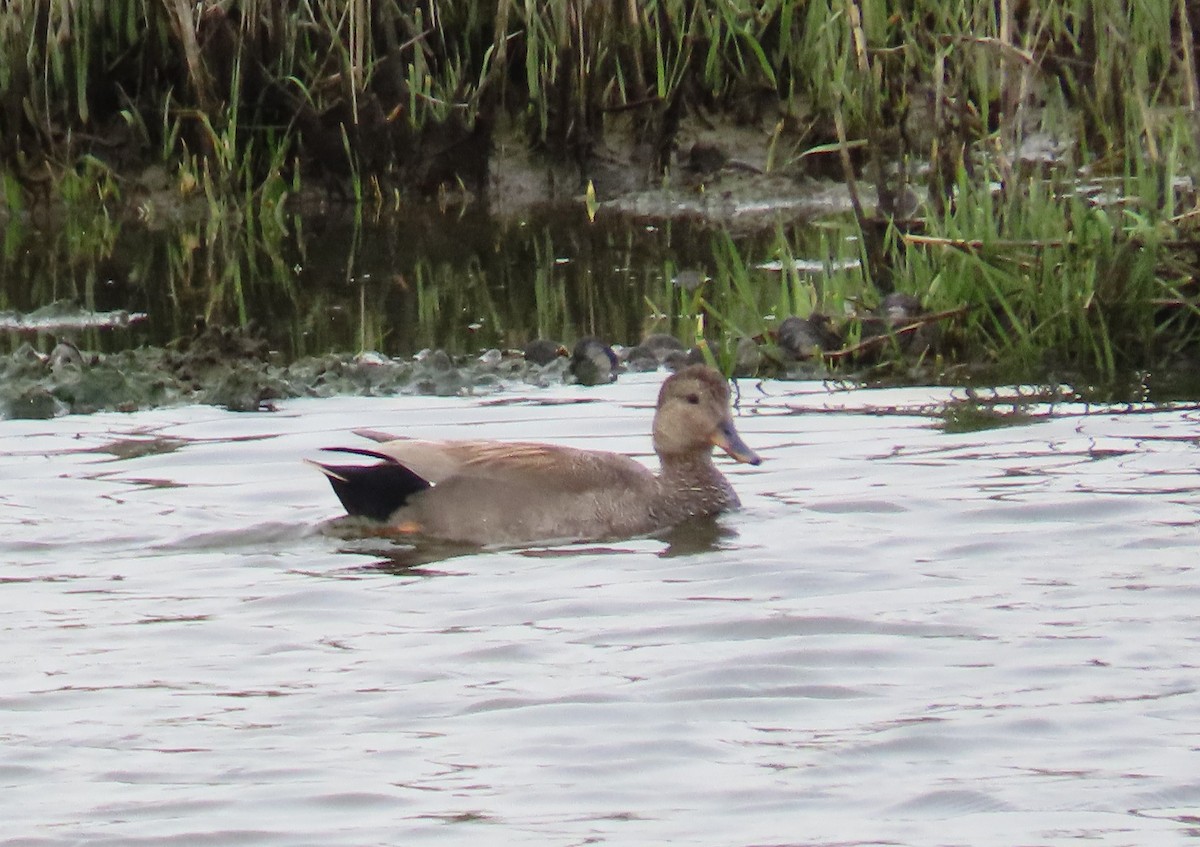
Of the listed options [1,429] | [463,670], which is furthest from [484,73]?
[463,670]

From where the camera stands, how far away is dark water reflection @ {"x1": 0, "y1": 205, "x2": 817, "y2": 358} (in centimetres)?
1075

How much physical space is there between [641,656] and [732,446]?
2019 millimetres

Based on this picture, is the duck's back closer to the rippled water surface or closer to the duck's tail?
the duck's tail

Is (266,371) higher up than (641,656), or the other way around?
(266,371)

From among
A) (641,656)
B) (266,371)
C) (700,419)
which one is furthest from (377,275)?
(641,656)

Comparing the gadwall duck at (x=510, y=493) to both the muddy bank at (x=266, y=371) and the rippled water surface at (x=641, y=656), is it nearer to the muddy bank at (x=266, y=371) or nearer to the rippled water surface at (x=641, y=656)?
the rippled water surface at (x=641, y=656)

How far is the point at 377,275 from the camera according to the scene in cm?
1259

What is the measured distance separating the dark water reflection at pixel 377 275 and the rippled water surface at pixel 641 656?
2677mm

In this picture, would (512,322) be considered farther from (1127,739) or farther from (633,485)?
(1127,739)

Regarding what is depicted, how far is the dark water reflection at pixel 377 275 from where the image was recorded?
10750 millimetres

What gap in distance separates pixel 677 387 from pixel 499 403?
162 cm

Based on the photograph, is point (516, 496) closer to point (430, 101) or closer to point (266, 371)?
point (266, 371)

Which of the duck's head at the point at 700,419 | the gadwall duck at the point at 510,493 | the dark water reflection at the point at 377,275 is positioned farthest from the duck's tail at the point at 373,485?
the dark water reflection at the point at 377,275

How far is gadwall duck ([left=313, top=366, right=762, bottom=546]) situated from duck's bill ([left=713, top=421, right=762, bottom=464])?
0.11 m
